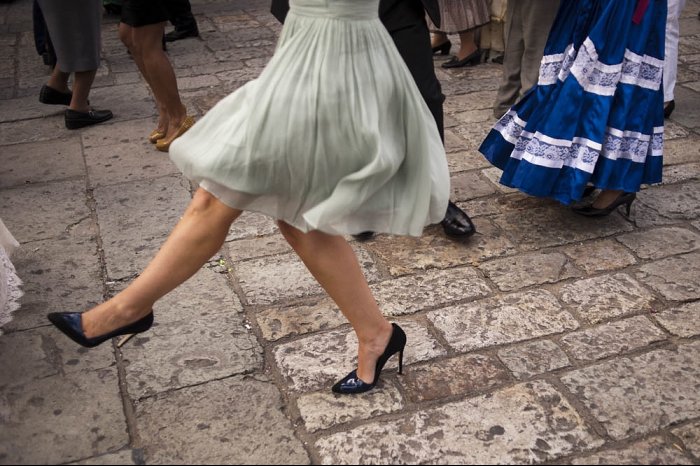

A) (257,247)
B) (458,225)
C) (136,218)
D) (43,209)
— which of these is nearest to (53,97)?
(43,209)

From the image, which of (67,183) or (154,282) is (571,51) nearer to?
(154,282)

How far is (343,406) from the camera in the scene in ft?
8.77

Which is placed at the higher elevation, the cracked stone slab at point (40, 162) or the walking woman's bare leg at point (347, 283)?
the walking woman's bare leg at point (347, 283)

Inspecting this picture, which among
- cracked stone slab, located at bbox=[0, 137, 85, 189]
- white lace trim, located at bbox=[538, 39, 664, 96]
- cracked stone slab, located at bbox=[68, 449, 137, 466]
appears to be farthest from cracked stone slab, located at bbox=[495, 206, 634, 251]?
cracked stone slab, located at bbox=[0, 137, 85, 189]

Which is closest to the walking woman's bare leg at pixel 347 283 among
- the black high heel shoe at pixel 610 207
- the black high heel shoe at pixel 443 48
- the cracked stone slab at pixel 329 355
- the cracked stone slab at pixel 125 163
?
the cracked stone slab at pixel 329 355

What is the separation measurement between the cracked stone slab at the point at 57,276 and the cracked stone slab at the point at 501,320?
Result: 1405 mm

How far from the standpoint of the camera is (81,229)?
3.95m

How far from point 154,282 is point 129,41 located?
2.63 meters

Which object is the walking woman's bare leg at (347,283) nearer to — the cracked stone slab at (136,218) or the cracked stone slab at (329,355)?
the cracked stone slab at (329,355)

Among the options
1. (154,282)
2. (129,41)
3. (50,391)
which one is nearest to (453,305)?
(154,282)

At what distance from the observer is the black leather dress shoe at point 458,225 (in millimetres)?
3734

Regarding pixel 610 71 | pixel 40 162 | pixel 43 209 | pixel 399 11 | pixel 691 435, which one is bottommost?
pixel 40 162

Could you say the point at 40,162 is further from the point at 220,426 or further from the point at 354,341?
the point at 220,426

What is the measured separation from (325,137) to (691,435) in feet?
4.70
